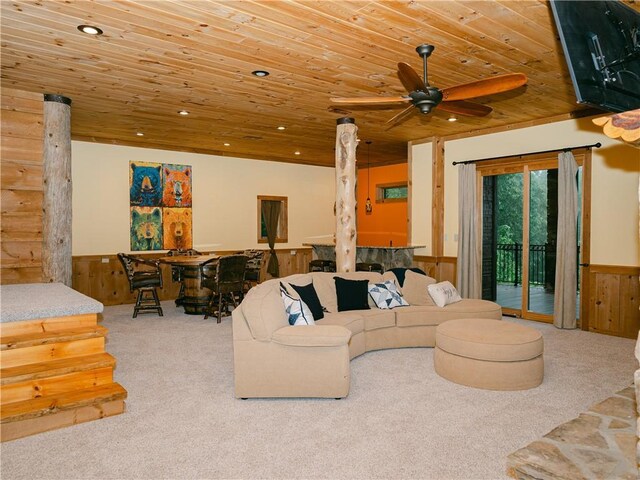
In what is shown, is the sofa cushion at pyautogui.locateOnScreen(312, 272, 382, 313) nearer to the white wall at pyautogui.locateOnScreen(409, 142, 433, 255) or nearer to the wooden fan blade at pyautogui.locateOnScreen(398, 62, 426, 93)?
the wooden fan blade at pyautogui.locateOnScreen(398, 62, 426, 93)

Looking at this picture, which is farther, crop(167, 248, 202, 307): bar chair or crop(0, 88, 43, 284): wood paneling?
crop(167, 248, 202, 307): bar chair

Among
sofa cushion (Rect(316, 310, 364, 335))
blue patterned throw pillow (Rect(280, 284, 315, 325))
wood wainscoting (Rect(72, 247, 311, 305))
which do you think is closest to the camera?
blue patterned throw pillow (Rect(280, 284, 315, 325))

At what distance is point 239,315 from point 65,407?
140cm

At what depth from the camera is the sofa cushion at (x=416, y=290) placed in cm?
547

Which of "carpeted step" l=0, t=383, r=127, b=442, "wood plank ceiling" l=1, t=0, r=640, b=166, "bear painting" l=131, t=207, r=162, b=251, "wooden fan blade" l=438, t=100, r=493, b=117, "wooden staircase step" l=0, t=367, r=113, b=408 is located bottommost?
"carpeted step" l=0, t=383, r=127, b=442

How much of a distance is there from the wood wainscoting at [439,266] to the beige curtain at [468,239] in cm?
29

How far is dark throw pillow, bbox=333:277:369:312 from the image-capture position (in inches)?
203

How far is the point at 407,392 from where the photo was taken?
3.79 meters

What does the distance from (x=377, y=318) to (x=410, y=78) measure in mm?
2631

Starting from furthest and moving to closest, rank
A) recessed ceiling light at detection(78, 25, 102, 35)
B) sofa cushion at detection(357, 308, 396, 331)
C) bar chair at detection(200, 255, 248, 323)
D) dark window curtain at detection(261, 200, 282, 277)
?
dark window curtain at detection(261, 200, 282, 277) → bar chair at detection(200, 255, 248, 323) → sofa cushion at detection(357, 308, 396, 331) → recessed ceiling light at detection(78, 25, 102, 35)

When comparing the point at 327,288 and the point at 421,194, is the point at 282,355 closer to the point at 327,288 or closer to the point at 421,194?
the point at 327,288

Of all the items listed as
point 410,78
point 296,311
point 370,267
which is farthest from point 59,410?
point 370,267

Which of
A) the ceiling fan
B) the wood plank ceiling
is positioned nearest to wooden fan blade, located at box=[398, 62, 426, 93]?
the ceiling fan

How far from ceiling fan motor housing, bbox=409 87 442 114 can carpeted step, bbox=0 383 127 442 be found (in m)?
3.28
